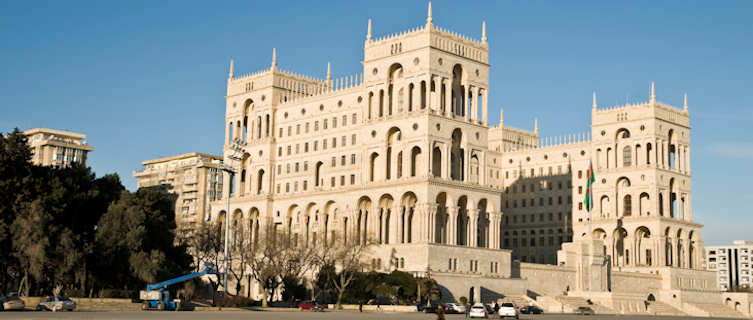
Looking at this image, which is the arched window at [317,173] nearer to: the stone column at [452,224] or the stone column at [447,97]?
the stone column at [447,97]

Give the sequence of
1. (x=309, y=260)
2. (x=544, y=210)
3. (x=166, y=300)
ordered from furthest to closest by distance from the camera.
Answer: (x=544, y=210)
(x=309, y=260)
(x=166, y=300)

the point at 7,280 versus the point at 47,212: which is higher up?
the point at 47,212

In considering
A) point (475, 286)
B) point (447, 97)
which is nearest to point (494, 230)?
point (475, 286)

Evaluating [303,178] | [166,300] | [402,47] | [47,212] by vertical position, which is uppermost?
[402,47]

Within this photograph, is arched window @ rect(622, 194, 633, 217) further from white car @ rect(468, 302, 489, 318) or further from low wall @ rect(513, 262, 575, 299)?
white car @ rect(468, 302, 489, 318)

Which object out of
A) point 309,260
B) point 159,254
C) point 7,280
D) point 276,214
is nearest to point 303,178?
point 276,214

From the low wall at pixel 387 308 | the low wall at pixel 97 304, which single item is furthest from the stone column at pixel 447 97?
the low wall at pixel 97 304

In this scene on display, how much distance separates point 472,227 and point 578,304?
44.8ft

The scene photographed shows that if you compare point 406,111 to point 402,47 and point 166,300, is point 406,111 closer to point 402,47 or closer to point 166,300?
point 402,47

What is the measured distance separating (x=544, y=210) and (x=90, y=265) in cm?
7327

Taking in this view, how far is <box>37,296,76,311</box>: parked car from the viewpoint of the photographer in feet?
203

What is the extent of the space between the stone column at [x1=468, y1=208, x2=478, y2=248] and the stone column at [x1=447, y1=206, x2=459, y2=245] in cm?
213

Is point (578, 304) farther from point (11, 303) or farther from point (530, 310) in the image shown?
point (11, 303)

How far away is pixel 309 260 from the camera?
90.1 m
